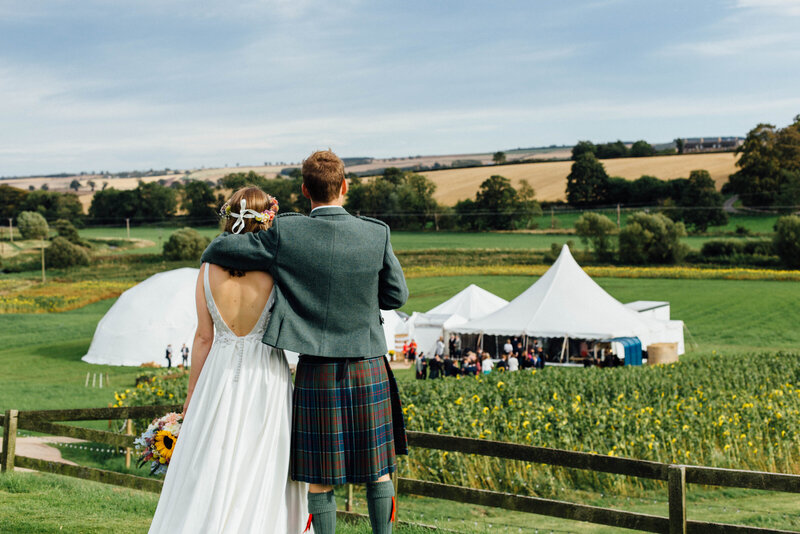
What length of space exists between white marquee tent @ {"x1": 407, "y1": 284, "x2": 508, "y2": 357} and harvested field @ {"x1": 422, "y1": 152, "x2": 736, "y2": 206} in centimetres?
6114

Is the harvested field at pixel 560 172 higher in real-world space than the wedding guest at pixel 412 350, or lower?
higher

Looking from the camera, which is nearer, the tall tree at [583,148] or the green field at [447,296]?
the green field at [447,296]

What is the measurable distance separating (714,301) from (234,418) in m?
46.5

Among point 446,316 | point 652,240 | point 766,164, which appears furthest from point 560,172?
point 446,316

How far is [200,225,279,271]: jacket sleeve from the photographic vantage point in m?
3.45

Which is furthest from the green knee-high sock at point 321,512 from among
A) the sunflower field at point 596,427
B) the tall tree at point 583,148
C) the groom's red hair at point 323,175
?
the tall tree at point 583,148

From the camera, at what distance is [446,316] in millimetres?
30953

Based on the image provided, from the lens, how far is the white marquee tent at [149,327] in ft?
103

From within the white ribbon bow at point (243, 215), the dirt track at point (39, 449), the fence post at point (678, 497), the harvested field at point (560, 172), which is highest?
the harvested field at point (560, 172)

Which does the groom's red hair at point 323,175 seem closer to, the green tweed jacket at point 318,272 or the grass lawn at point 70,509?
the green tweed jacket at point 318,272

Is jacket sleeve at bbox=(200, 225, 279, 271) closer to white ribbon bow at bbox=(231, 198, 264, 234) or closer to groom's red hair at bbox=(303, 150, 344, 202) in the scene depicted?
white ribbon bow at bbox=(231, 198, 264, 234)

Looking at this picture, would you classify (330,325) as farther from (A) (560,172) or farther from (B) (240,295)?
(A) (560,172)

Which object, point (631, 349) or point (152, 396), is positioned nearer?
point (152, 396)

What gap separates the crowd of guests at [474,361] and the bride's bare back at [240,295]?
648 inches
